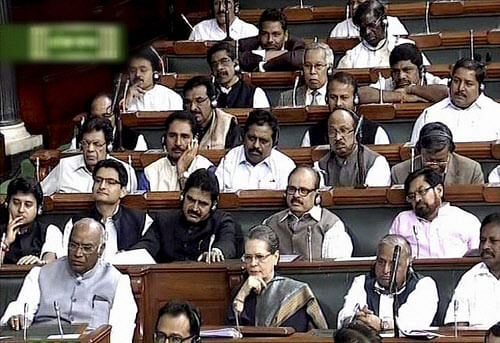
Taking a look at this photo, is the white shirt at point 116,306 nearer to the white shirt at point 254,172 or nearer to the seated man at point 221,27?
the white shirt at point 254,172

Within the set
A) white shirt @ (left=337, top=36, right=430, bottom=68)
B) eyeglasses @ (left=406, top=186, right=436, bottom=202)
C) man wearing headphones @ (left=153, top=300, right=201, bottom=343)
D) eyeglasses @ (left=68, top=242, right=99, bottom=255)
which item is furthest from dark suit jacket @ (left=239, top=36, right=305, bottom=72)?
man wearing headphones @ (left=153, top=300, right=201, bottom=343)

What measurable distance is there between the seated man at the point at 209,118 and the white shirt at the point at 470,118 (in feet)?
3.54

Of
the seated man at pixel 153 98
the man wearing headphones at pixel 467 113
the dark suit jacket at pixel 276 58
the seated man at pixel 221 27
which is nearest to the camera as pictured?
the man wearing headphones at pixel 467 113

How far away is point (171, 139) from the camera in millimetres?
5387

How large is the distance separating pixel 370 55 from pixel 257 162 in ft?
6.54

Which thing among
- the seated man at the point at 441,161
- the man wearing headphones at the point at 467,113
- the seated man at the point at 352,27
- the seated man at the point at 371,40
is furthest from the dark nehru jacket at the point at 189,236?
the seated man at the point at 352,27

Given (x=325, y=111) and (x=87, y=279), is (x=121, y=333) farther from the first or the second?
(x=325, y=111)

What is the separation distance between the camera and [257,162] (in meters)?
5.37

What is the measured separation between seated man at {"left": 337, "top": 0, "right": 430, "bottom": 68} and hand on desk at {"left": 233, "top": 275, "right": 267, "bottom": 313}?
3.23 meters

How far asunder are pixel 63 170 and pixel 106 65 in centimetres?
508

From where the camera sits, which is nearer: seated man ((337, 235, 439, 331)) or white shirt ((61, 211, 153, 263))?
seated man ((337, 235, 439, 331))

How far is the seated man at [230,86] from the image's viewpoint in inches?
258

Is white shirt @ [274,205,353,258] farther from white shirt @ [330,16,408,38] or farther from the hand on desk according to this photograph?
white shirt @ [330,16,408,38]

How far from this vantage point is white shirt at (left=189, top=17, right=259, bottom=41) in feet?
26.3
